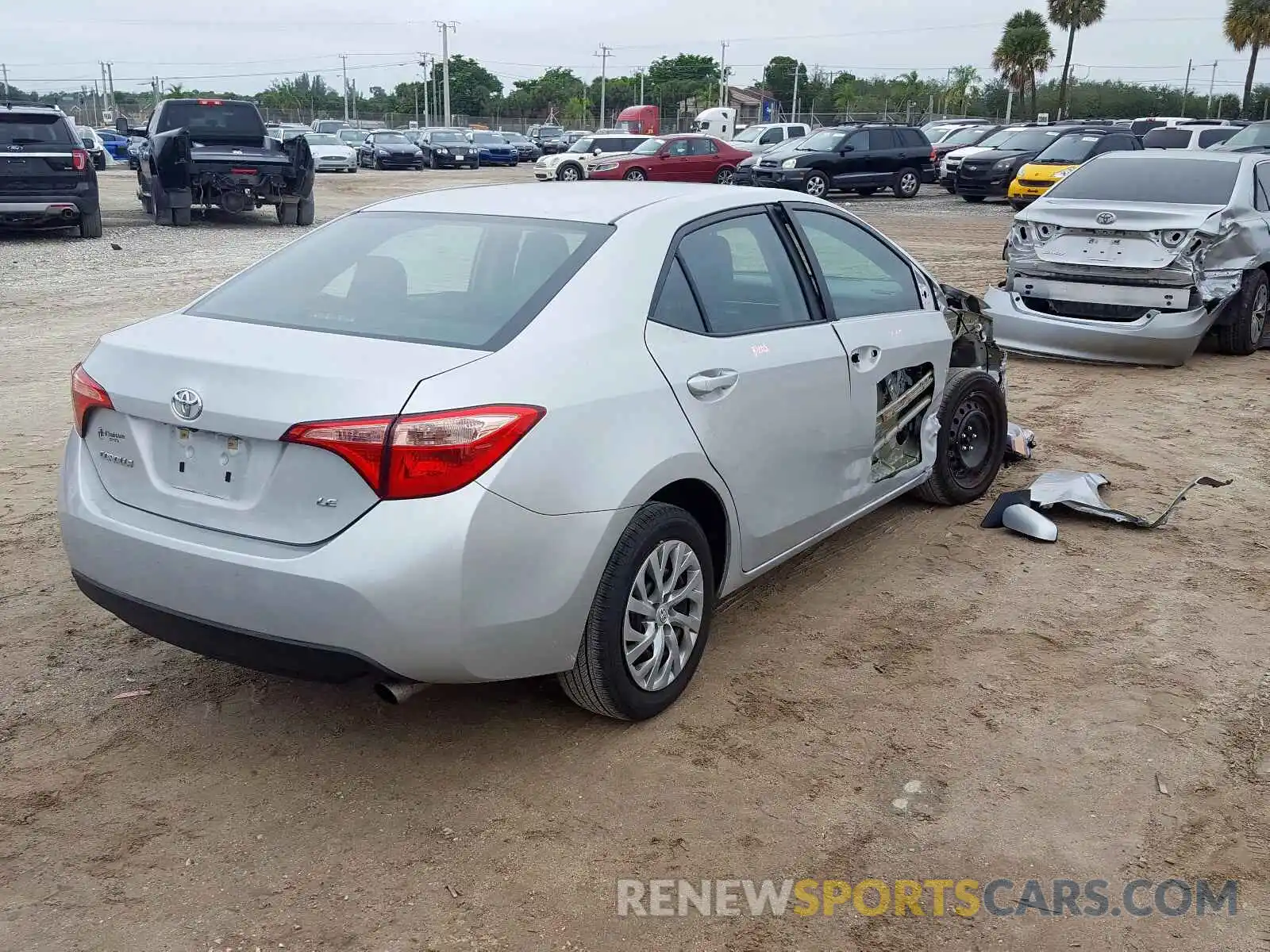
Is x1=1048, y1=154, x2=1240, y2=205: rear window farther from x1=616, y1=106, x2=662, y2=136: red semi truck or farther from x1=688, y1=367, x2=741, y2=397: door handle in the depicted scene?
x1=616, y1=106, x2=662, y2=136: red semi truck

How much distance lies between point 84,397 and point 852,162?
25084mm

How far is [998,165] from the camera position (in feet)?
87.1

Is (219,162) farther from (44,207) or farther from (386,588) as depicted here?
(386,588)

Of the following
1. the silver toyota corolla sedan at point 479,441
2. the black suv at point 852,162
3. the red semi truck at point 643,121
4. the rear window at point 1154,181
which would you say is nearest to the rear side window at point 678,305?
the silver toyota corolla sedan at point 479,441

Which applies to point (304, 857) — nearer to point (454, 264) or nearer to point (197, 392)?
point (197, 392)

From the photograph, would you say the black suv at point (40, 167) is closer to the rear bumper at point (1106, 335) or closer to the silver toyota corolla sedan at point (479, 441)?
the rear bumper at point (1106, 335)

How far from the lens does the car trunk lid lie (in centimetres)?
311

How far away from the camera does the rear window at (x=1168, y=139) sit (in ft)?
83.9

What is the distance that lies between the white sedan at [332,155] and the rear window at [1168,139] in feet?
75.4

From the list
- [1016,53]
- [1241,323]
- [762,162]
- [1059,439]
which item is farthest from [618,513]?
[1016,53]

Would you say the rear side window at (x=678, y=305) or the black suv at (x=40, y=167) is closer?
the rear side window at (x=678, y=305)

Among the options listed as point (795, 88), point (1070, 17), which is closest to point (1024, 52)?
point (1070, 17)

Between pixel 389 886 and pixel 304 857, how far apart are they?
269 mm

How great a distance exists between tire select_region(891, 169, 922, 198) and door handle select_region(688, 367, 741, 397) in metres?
25.2
